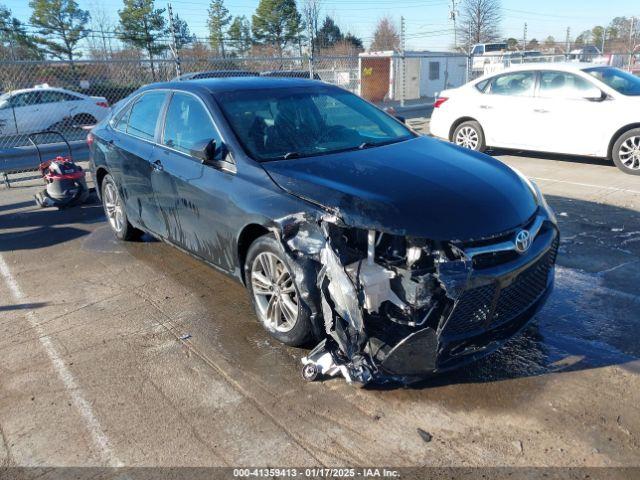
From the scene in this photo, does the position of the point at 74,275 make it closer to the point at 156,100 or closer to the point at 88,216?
the point at 156,100

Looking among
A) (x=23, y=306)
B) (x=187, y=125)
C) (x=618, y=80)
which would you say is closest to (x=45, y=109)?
(x=23, y=306)

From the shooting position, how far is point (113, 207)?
606cm

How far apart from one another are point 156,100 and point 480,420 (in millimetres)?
3900

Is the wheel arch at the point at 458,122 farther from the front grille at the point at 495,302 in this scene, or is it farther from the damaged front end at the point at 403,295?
the damaged front end at the point at 403,295

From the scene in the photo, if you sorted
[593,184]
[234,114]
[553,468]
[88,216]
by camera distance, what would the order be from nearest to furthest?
1. [553,468]
2. [234,114]
3. [88,216]
4. [593,184]

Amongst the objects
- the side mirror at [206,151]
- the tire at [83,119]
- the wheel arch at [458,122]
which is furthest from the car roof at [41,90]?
the side mirror at [206,151]

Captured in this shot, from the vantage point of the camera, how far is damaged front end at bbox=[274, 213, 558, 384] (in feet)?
9.50

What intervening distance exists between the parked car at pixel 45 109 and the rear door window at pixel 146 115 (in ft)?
33.8

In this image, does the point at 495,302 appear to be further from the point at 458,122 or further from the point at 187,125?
the point at 458,122

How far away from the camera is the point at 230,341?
3818 millimetres

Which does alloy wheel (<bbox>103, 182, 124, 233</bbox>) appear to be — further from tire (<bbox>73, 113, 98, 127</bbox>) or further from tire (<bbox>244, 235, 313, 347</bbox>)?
tire (<bbox>73, 113, 98, 127</bbox>)

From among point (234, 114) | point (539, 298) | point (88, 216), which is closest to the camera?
point (539, 298)

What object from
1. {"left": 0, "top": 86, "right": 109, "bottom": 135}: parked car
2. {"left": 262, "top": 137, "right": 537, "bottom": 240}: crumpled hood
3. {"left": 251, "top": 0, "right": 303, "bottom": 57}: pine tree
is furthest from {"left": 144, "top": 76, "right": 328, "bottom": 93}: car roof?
{"left": 251, "top": 0, "right": 303, "bottom": 57}: pine tree

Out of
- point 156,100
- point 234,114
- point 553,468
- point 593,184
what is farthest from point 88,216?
point 593,184
